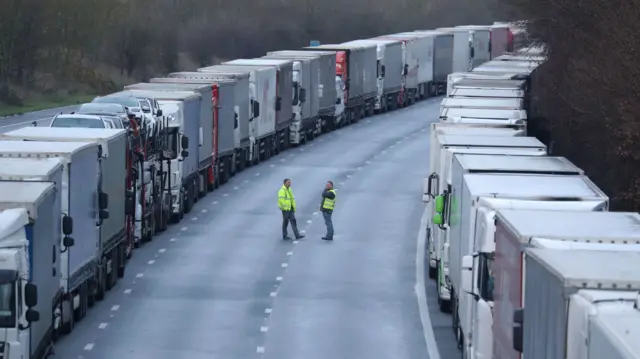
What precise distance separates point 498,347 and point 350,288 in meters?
13.1

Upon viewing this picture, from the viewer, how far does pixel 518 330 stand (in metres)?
14.4

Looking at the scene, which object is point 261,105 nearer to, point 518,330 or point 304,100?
point 304,100

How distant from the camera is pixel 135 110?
3819 cm

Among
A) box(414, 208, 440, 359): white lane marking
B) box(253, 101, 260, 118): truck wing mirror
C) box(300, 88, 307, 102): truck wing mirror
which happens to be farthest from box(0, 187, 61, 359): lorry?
box(300, 88, 307, 102): truck wing mirror

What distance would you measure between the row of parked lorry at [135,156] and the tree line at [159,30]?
23.7 m

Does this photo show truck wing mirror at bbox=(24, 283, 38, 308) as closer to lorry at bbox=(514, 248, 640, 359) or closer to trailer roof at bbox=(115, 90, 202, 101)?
lorry at bbox=(514, 248, 640, 359)

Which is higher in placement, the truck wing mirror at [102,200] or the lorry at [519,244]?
the lorry at [519,244]

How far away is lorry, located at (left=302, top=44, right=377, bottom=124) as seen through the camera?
6562cm

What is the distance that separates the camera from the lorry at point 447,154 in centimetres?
2622

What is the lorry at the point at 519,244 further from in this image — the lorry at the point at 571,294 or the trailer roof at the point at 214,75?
the trailer roof at the point at 214,75

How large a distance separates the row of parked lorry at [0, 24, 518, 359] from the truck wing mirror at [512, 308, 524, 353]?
6.11 m

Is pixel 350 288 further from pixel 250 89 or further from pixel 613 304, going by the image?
pixel 250 89

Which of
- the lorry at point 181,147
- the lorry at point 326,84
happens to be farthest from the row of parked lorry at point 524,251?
the lorry at point 326,84

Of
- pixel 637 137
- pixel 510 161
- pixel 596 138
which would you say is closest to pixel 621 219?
pixel 510 161
